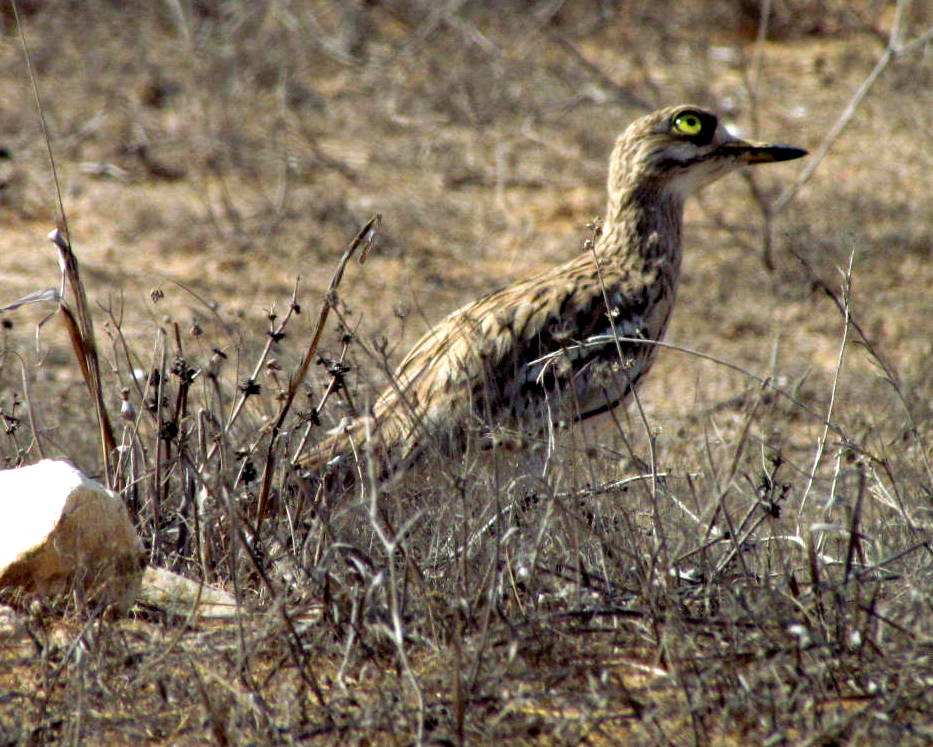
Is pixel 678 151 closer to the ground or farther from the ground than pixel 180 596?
farther from the ground

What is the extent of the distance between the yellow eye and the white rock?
2677 mm

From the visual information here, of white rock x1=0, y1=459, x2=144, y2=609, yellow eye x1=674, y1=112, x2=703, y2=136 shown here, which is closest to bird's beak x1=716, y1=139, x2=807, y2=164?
yellow eye x1=674, y1=112, x2=703, y2=136

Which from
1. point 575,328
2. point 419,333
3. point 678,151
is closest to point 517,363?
point 575,328

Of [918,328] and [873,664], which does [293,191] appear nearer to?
[918,328]

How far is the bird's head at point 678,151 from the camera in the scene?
5102 millimetres

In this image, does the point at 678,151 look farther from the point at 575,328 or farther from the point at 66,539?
the point at 66,539

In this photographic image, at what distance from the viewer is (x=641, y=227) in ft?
16.5

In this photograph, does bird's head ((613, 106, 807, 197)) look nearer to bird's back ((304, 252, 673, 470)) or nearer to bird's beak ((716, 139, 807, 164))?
bird's beak ((716, 139, 807, 164))

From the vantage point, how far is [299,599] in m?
3.21

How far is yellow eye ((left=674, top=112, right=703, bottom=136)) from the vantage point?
5148mm

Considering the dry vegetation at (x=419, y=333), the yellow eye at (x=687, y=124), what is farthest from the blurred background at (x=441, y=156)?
the yellow eye at (x=687, y=124)

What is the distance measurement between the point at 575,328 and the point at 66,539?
5.73 feet

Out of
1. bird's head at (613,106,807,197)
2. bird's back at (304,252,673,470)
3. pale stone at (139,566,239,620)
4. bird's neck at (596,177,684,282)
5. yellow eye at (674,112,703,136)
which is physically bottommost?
pale stone at (139,566,239,620)

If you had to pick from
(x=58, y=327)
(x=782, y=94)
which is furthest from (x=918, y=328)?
(x=58, y=327)
